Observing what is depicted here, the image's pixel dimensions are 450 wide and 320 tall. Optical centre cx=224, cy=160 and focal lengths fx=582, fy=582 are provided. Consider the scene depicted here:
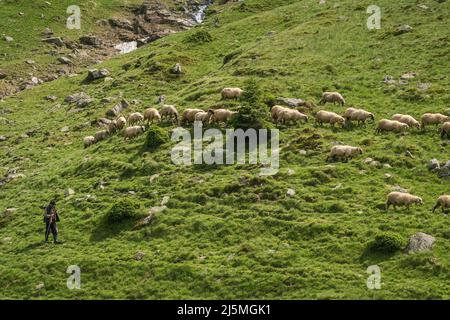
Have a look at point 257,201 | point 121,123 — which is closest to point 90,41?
point 121,123

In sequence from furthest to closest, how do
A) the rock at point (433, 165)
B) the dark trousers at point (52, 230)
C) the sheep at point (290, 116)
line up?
1. the sheep at point (290, 116)
2. the rock at point (433, 165)
3. the dark trousers at point (52, 230)

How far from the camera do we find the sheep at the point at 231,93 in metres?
44.8

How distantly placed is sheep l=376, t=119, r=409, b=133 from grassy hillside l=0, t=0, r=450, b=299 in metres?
0.80

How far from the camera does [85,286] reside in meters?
26.1

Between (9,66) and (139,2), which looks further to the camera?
(139,2)

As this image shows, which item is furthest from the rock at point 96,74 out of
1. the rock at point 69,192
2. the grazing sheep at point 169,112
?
the rock at point 69,192

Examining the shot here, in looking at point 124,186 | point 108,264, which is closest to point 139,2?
point 124,186

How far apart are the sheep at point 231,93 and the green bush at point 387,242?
21.8m

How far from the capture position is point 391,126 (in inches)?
1462

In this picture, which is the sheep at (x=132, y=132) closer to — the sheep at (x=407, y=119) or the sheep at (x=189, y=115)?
the sheep at (x=189, y=115)

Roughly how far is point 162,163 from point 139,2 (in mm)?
83534

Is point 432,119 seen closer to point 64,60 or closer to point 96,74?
point 96,74
